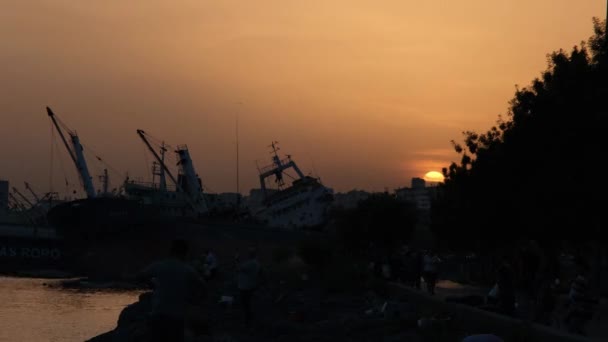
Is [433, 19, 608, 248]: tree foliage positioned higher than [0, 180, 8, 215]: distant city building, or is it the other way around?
[0, 180, 8, 215]: distant city building

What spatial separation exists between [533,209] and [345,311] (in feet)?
19.5

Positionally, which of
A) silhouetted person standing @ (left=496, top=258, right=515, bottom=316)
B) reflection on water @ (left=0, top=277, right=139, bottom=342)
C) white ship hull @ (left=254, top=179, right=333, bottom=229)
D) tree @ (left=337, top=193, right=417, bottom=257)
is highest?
white ship hull @ (left=254, top=179, right=333, bottom=229)

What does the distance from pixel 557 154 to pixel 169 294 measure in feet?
49.5

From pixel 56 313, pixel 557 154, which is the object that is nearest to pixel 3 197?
pixel 56 313

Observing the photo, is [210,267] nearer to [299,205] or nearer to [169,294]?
[169,294]

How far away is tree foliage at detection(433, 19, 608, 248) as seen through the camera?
21469 mm

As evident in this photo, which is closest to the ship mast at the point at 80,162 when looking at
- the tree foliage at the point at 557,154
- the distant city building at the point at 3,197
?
the distant city building at the point at 3,197

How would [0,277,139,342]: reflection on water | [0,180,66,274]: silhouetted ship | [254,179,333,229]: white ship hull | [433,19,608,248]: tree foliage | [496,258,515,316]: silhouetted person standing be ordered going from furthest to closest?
1. [254,179,333,229]: white ship hull
2. [0,180,66,274]: silhouetted ship
3. [0,277,139,342]: reflection on water
4. [433,19,608,248]: tree foliage
5. [496,258,515,316]: silhouetted person standing

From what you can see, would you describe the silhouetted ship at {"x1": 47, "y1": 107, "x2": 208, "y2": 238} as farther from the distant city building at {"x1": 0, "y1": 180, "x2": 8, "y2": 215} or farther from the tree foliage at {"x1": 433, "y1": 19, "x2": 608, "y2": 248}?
the tree foliage at {"x1": 433, "y1": 19, "x2": 608, "y2": 248}

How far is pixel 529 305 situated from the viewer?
21.0 meters

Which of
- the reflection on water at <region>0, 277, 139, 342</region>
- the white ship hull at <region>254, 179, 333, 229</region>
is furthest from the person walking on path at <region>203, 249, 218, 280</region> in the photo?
the white ship hull at <region>254, 179, 333, 229</region>

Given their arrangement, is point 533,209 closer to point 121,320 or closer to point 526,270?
point 526,270

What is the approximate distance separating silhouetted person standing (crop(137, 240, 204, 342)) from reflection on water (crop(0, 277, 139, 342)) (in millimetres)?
19922

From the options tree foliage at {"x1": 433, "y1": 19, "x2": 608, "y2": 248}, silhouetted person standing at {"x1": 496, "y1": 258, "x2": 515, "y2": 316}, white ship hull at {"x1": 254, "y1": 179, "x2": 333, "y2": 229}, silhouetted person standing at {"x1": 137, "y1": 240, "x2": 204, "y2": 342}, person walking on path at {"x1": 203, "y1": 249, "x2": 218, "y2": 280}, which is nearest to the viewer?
silhouetted person standing at {"x1": 137, "y1": 240, "x2": 204, "y2": 342}
